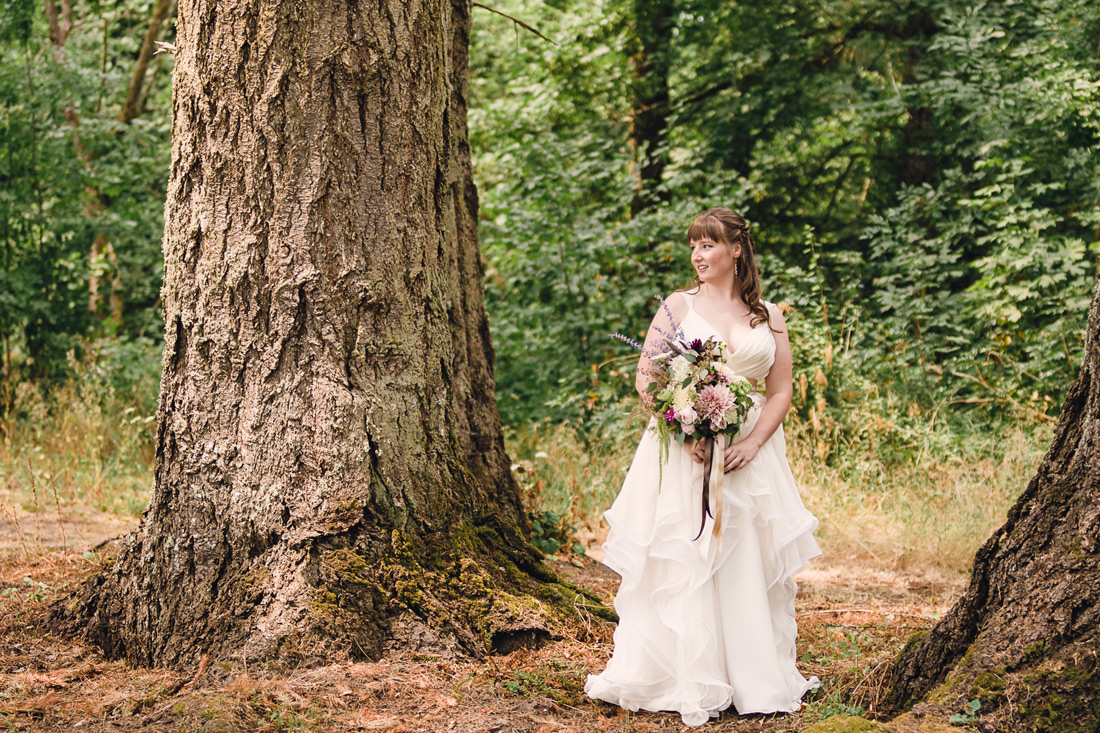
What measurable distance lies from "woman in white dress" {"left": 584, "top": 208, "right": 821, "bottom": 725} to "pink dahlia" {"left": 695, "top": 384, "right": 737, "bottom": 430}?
0.18m

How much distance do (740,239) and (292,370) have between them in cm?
209

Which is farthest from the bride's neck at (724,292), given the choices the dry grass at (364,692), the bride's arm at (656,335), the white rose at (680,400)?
the dry grass at (364,692)

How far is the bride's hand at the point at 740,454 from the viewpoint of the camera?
3.56m

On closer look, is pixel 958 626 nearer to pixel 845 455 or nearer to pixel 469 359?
pixel 469 359

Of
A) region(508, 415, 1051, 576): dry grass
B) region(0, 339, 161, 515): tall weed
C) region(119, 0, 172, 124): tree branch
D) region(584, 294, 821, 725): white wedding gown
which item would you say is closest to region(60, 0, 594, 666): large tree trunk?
region(584, 294, 821, 725): white wedding gown

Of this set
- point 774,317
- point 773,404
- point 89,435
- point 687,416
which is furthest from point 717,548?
point 89,435

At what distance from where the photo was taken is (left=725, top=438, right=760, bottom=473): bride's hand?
11.7ft

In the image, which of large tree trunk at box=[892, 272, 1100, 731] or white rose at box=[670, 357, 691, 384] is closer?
large tree trunk at box=[892, 272, 1100, 731]

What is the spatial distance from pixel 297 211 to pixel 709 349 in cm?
188

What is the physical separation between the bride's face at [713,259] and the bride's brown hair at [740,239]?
0.02 meters

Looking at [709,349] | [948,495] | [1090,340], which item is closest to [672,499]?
[709,349]

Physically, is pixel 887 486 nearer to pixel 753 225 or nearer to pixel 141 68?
pixel 753 225

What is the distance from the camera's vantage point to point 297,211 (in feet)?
12.1

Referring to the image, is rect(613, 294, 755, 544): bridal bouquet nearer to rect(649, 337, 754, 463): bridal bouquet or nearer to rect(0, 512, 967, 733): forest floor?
rect(649, 337, 754, 463): bridal bouquet
